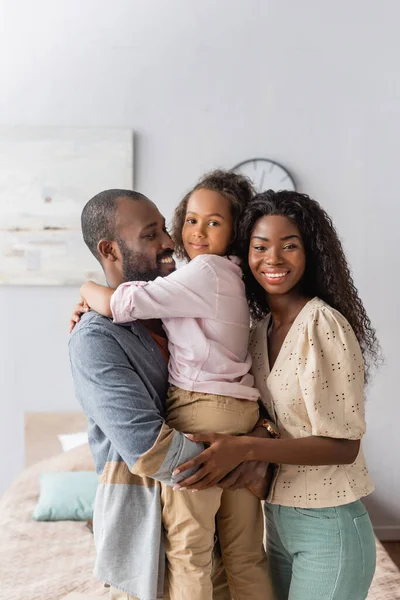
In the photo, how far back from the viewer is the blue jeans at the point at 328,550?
1.56m

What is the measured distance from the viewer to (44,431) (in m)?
3.91

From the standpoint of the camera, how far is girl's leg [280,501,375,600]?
5.13 feet

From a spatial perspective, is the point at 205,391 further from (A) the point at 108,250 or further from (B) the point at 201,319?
(A) the point at 108,250

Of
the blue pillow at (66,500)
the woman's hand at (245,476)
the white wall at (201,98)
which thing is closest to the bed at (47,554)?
the blue pillow at (66,500)

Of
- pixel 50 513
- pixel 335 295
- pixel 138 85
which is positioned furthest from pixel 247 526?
pixel 138 85

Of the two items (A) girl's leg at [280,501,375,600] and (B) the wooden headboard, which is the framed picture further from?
(A) girl's leg at [280,501,375,600]

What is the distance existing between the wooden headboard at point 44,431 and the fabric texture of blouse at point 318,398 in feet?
7.95

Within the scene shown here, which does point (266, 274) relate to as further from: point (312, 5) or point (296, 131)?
point (312, 5)

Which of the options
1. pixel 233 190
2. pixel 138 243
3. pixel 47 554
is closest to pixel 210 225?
pixel 233 190

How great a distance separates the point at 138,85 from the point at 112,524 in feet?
9.33

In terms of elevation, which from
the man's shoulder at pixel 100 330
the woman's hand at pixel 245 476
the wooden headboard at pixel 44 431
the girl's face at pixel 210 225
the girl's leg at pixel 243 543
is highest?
the girl's face at pixel 210 225

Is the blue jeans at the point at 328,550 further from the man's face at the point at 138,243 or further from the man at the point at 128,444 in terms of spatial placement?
the man's face at the point at 138,243

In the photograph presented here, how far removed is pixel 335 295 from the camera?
1.66m

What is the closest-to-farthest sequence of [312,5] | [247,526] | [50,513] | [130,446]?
1. [130,446]
2. [247,526]
3. [50,513]
4. [312,5]
